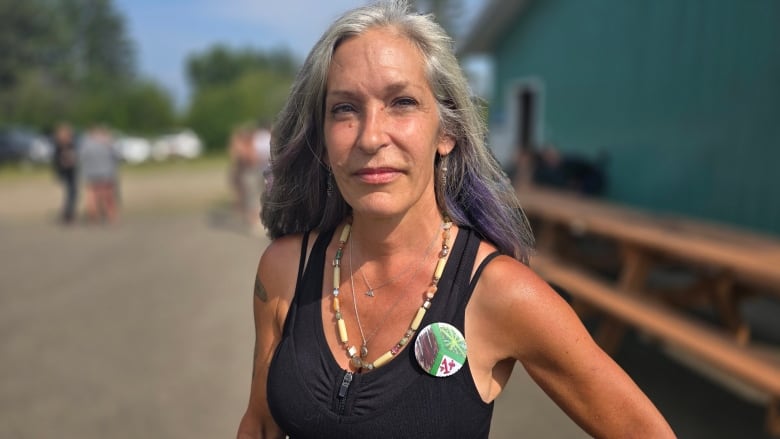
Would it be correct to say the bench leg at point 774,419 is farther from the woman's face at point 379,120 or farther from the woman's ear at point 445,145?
the woman's face at point 379,120

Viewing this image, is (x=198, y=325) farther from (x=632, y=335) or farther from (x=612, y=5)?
(x=612, y=5)

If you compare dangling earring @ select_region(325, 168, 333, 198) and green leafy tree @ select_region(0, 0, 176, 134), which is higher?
green leafy tree @ select_region(0, 0, 176, 134)

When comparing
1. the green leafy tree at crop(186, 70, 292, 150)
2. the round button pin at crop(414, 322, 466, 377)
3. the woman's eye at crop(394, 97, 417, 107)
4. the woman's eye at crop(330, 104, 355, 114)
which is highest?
the green leafy tree at crop(186, 70, 292, 150)

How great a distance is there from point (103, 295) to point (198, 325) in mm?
1605

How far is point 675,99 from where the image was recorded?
7.32m

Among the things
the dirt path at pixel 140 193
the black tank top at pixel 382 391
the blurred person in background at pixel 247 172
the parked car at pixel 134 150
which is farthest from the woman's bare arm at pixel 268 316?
the parked car at pixel 134 150

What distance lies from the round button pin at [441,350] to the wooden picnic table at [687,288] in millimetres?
2277

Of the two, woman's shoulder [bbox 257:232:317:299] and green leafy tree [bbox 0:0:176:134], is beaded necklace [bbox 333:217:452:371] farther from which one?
green leafy tree [bbox 0:0:176:134]

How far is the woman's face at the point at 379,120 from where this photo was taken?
1462 mm

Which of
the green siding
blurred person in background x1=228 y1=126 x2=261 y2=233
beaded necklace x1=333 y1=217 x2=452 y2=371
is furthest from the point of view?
blurred person in background x1=228 y1=126 x2=261 y2=233

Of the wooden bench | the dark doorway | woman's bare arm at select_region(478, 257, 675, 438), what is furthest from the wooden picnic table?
the dark doorway

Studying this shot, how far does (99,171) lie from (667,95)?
29.3 ft

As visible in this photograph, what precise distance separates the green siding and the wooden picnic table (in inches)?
47.7

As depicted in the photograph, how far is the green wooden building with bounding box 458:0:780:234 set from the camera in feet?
19.9
